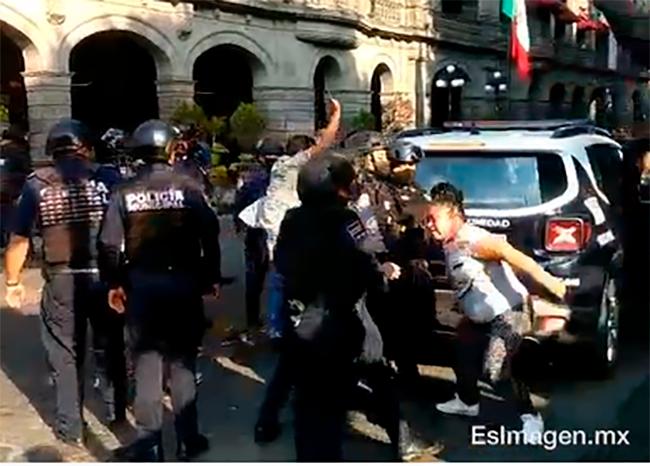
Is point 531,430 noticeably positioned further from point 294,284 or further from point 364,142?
point 364,142

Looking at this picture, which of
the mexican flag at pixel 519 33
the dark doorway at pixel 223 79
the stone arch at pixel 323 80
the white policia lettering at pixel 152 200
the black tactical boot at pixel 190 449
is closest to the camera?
the white policia lettering at pixel 152 200

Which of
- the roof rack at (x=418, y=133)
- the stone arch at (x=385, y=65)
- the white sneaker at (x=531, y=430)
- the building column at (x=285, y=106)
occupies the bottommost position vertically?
the white sneaker at (x=531, y=430)

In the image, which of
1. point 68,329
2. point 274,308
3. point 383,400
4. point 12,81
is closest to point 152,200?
point 68,329

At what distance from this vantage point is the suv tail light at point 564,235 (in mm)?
4652

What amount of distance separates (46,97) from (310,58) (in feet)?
12.5

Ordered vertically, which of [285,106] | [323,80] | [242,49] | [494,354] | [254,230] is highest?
[242,49]

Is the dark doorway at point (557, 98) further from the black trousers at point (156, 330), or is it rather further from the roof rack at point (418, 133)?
the black trousers at point (156, 330)

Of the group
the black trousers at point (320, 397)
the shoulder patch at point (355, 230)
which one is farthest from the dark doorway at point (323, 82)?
the black trousers at point (320, 397)

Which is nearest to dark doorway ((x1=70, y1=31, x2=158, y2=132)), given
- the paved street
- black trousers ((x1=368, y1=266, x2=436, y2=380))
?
the paved street

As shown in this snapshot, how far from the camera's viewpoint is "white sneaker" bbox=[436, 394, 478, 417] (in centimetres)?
458

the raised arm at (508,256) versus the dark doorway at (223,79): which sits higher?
the dark doorway at (223,79)

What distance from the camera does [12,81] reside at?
34.8 feet

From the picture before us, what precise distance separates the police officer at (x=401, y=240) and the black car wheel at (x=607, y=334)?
3.35 feet

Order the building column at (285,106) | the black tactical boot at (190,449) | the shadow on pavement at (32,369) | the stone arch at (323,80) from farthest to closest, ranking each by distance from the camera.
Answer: the building column at (285,106), the stone arch at (323,80), the shadow on pavement at (32,369), the black tactical boot at (190,449)
